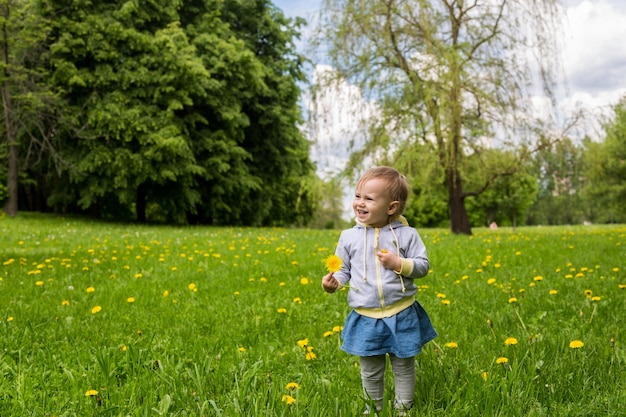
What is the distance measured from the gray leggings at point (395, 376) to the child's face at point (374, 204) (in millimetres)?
582

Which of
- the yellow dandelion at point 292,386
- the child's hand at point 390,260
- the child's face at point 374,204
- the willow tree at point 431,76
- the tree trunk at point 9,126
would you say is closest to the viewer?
the child's hand at point 390,260

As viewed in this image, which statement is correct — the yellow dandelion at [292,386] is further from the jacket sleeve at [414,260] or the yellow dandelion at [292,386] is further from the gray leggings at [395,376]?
the jacket sleeve at [414,260]

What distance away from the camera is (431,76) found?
38.2 ft

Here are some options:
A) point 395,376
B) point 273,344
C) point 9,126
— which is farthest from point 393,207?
point 9,126

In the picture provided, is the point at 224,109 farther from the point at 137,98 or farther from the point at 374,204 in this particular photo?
the point at 374,204

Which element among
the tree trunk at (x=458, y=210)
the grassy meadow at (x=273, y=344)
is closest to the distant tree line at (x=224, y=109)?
the tree trunk at (x=458, y=210)

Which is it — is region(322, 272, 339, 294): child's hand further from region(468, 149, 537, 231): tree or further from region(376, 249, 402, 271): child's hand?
region(468, 149, 537, 231): tree

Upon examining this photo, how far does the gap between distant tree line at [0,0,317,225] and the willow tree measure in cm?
400

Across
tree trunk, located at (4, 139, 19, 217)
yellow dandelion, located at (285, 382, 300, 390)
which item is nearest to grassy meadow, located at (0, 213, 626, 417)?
yellow dandelion, located at (285, 382, 300, 390)

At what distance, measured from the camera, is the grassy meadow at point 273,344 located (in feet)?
6.97

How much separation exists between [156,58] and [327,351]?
53.7ft

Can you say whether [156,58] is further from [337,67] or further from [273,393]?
[273,393]

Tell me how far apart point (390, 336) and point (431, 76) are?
10606 millimetres

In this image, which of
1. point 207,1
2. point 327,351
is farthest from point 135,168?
point 327,351
